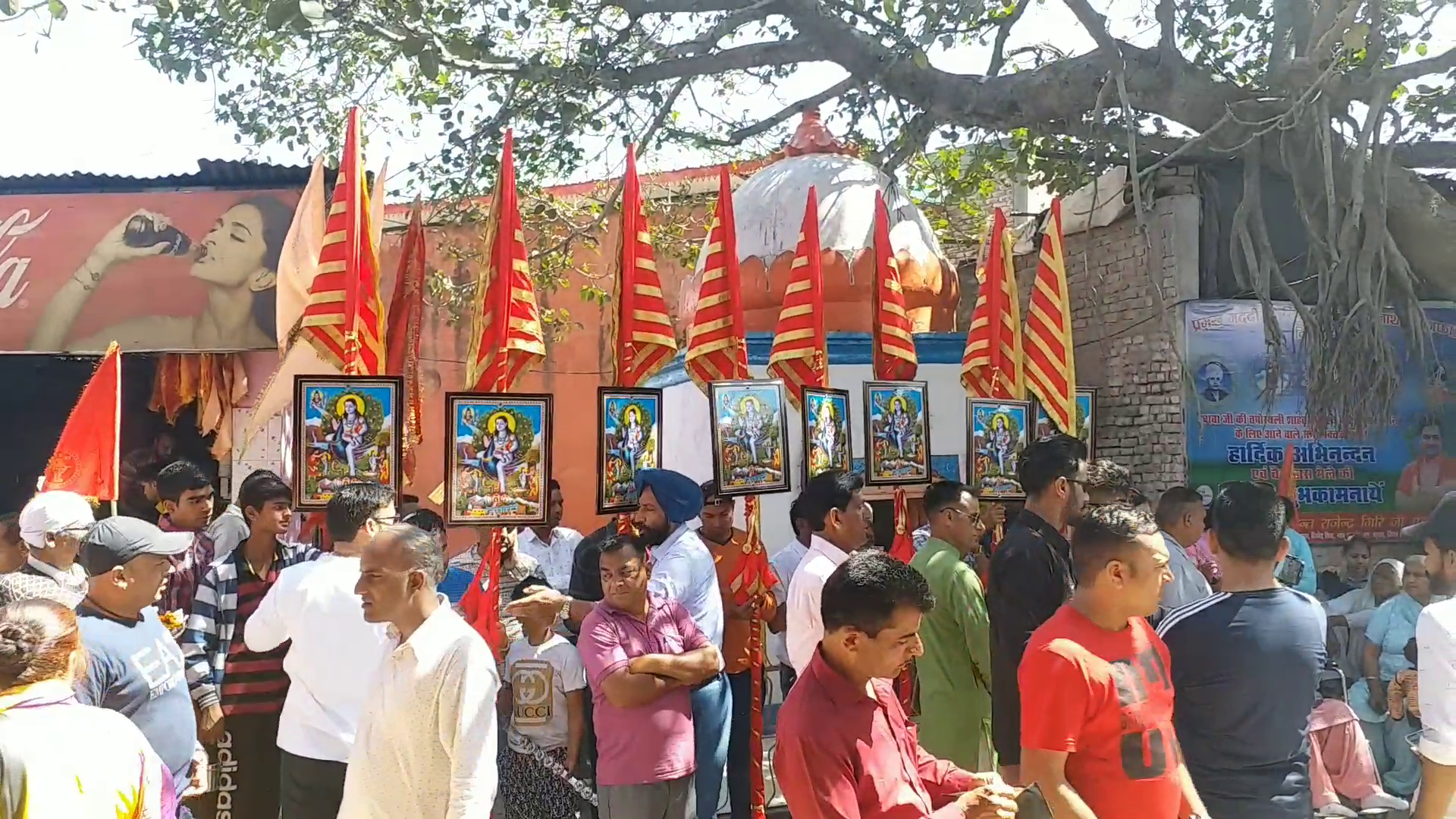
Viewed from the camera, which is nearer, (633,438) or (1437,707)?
(1437,707)

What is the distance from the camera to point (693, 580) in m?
4.61

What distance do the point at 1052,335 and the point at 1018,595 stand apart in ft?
9.39

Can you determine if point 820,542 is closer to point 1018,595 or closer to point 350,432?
point 1018,595

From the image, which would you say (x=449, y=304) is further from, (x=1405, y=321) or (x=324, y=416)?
(x=1405, y=321)

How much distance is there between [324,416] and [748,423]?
1881 mm

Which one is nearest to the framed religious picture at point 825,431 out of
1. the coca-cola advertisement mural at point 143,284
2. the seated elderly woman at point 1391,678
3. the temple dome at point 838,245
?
the seated elderly woman at point 1391,678

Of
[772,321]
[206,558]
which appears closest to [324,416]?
[206,558]

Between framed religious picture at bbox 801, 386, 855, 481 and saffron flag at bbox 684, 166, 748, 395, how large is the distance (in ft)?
1.25

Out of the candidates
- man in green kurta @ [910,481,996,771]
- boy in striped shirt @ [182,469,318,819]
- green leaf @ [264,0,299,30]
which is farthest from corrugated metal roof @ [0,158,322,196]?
man in green kurta @ [910,481,996,771]

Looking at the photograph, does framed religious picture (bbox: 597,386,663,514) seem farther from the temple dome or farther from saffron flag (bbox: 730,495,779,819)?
the temple dome

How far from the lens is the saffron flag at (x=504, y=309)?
4602 mm

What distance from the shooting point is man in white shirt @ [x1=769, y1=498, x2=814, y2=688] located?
538 cm

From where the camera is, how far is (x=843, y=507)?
15.4ft

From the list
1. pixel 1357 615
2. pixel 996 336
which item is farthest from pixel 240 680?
pixel 1357 615
